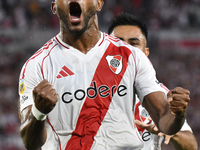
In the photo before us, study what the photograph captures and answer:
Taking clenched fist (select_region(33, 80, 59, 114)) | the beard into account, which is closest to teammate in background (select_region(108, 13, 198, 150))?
the beard

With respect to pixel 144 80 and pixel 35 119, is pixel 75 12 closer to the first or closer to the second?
pixel 144 80

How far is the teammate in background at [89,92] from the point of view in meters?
2.49

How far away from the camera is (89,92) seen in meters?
2.54

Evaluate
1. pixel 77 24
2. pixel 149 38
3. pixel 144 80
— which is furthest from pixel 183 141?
pixel 149 38

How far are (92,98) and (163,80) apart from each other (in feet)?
26.3

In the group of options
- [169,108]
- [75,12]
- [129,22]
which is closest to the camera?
[169,108]

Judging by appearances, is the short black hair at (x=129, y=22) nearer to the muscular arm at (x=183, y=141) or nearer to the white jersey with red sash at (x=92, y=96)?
the muscular arm at (x=183, y=141)

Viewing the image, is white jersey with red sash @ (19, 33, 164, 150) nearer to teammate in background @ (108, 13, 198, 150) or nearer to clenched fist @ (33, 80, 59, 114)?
clenched fist @ (33, 80, 59, 114)

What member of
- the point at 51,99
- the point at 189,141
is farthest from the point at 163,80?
the point at 51,99

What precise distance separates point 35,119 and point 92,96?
464 millimetres

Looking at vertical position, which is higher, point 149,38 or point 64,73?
point 64,73

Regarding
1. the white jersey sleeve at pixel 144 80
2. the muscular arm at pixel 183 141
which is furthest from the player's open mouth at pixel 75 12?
the muscular arm at pixel 183 141

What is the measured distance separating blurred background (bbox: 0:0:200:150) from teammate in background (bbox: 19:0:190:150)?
7.32 m

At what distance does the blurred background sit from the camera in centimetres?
1014
